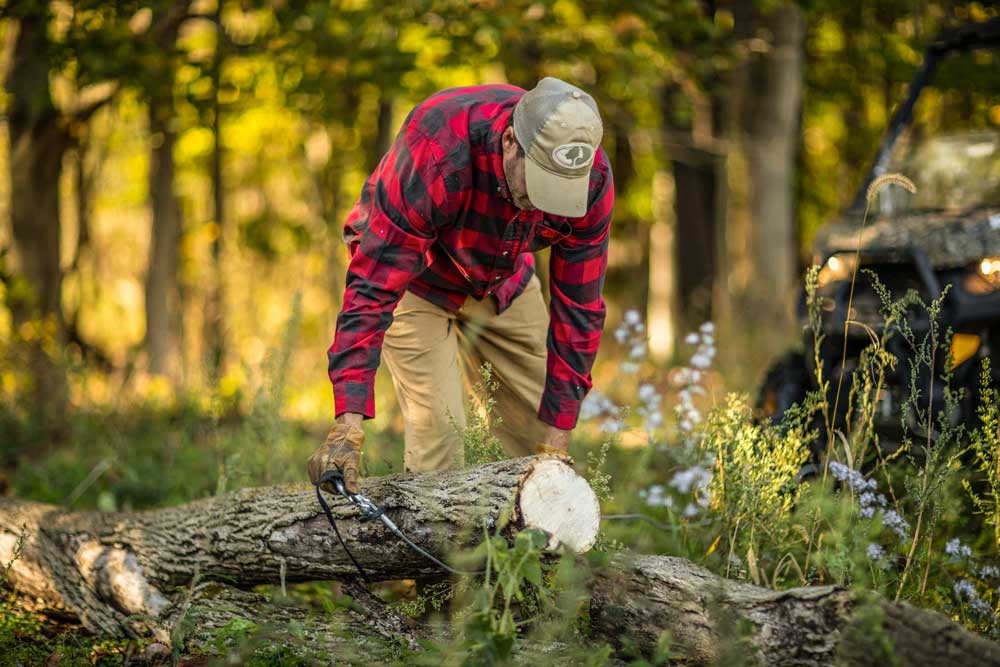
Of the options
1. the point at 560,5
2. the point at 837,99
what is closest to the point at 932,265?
the point at 560,5

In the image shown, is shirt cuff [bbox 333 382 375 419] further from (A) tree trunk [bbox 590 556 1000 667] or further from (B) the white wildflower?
(B) the white wildflower

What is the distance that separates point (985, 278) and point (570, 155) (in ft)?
7.38

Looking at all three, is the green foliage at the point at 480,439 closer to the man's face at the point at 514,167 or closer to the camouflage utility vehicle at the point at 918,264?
the man's face at the point at 514,167

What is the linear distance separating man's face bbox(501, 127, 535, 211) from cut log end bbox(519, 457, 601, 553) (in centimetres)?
85

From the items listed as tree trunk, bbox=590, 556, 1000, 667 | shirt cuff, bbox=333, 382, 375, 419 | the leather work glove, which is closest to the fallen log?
tree trunk, bbox=590, 556, 1000, 667

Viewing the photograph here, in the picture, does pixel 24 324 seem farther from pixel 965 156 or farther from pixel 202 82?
pixel 965 156

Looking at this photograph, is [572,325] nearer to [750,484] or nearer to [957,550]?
[750,484]

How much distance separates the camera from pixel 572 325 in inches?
146

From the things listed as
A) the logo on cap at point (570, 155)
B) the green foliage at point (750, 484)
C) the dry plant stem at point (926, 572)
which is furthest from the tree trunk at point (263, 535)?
the dry plant stem at point (926, 572)

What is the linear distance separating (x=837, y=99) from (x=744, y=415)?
969 cm

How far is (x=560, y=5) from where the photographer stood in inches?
290

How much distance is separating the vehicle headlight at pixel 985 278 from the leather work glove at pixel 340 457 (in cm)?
275

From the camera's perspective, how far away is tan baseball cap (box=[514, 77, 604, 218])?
2.98m

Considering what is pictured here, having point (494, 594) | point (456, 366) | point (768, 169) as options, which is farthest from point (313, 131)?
point (494, 594)
